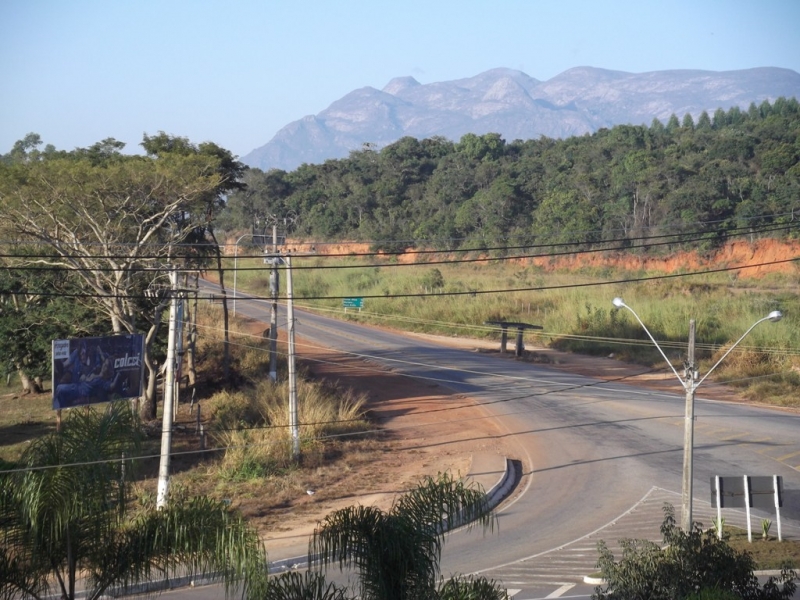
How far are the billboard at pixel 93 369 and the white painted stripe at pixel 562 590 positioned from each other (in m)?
11.3

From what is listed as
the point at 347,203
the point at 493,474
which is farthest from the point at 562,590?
the point at 347,203

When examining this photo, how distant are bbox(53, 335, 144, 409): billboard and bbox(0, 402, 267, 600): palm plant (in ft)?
38.1

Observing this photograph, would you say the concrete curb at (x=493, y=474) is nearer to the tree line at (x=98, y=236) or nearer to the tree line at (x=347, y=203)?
the tree line at (x=347, y=203)

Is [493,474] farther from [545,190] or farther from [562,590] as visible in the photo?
[545,190]

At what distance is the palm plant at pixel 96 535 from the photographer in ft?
26.4

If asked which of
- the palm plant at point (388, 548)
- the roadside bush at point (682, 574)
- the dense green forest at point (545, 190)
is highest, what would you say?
the dense green forest at point (545, 190)

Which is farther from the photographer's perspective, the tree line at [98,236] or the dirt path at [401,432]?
the tree line at [98,236]

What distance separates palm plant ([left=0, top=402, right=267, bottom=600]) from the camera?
26.4 ft

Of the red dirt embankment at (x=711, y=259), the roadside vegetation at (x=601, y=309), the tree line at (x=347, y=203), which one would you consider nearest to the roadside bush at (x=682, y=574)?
the tree line at (x=347, y=203)

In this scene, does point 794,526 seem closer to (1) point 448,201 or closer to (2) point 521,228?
(2) point 521,228

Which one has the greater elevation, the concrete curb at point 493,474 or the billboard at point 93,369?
the billboard at point 93,369

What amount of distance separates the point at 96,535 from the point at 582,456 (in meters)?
15.4

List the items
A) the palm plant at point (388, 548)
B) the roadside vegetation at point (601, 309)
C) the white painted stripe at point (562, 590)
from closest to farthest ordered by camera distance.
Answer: the palm plant at point (388, 548) → the white painted stripe at point (562, 590) → the roadside vegetation at point (601, 309)

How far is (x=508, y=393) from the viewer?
29.6 metres
